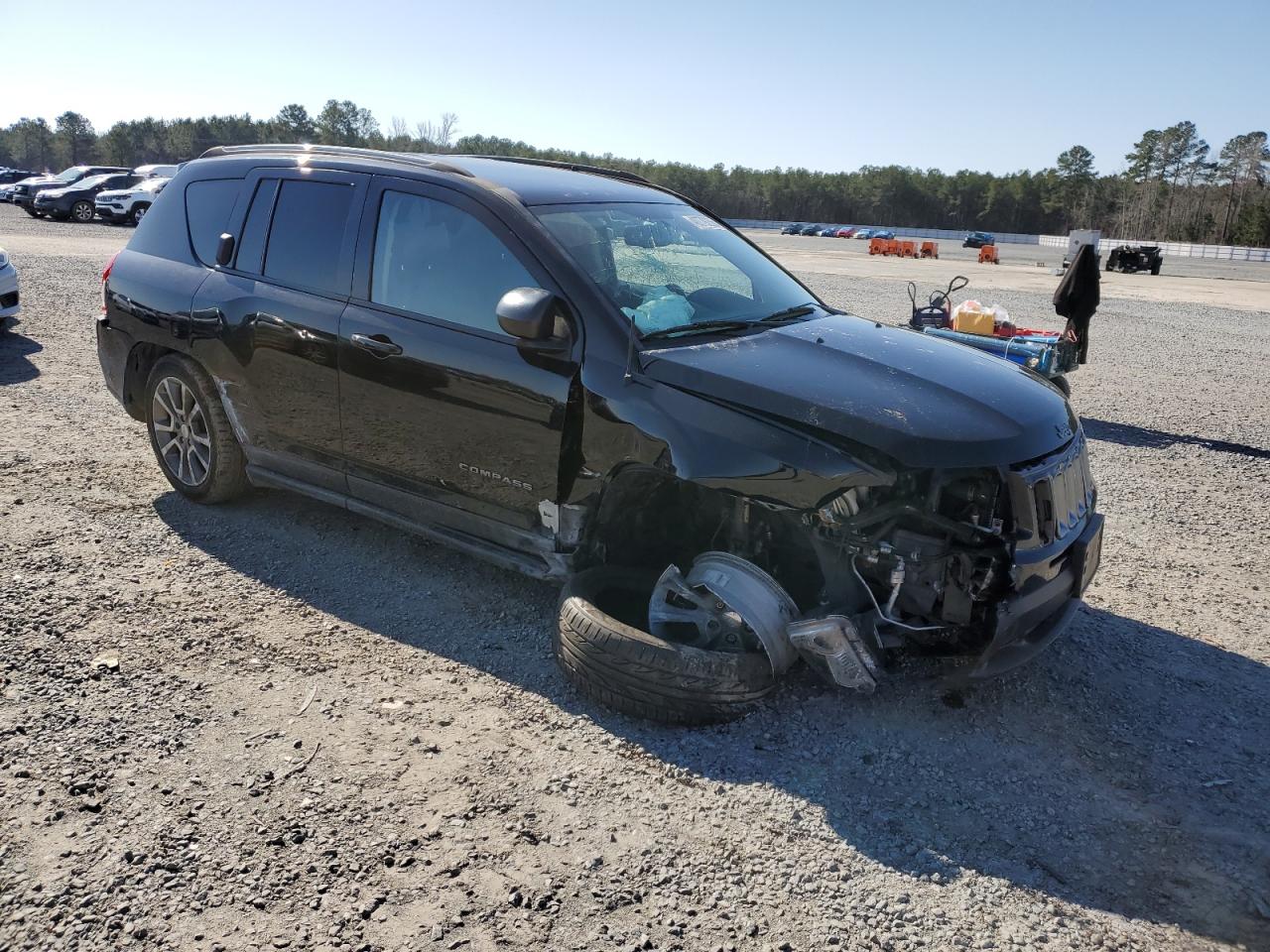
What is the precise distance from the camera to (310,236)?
4.51 meters

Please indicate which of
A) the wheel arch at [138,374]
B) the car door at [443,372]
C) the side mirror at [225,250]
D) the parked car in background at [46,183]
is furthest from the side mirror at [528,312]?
the parked car in background at [46,183]

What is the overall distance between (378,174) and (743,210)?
4654 inches

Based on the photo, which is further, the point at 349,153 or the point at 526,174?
the point at 349,153

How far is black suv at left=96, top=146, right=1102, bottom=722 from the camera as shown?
322cm

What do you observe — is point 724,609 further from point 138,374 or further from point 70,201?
point 70,201

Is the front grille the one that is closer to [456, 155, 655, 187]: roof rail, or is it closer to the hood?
the hood

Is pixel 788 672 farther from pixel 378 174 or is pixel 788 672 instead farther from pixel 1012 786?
pixel 378 174

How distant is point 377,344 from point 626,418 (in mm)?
1344

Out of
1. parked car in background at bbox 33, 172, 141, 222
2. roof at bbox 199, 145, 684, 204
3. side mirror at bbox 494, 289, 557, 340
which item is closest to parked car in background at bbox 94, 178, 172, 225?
parked car in background at bbox 33, 172, 141, 222

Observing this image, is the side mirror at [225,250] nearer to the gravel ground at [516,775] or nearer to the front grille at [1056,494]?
the gravel ground at [516,775]

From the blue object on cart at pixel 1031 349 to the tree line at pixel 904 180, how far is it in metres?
81.3

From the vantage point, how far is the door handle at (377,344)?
4.07m

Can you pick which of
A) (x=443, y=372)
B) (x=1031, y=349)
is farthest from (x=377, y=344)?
(x=1031, y=349)

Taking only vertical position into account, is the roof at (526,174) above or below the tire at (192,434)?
above
